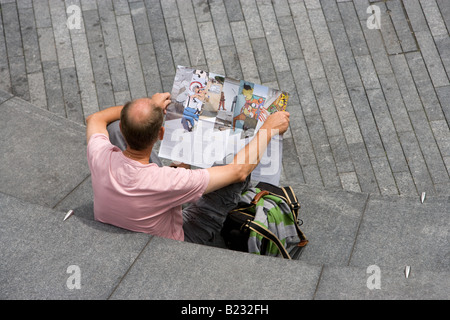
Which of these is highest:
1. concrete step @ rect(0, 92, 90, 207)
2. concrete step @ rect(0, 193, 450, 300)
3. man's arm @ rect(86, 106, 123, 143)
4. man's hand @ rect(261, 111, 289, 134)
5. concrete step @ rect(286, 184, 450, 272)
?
man's arm @ rect(86, 106, 123, 143)

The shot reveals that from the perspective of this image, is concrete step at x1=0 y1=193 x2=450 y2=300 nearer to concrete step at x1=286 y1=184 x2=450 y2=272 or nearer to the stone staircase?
the stone staircase

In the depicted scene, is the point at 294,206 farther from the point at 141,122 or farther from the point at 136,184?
the point at 141,122

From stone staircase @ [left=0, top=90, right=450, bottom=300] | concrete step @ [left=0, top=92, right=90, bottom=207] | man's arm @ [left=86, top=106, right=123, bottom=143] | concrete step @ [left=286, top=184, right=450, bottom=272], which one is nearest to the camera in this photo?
stone staircase @ [left=0, top=90, right=450, bottom=300]

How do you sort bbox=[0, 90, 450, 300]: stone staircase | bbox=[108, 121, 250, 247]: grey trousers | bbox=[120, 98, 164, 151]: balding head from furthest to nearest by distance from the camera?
bbox=[108, 121, 250, 247]: grey trousers
bbox=[0, 90, 450, 300]: stone staircase
bbox=[120, 98, 164, 151]: balding head

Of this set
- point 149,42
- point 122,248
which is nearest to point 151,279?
point 122,248

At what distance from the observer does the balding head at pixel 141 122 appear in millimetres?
3191

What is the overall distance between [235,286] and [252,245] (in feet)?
1.25

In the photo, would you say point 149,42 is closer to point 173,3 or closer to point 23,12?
point 173,3

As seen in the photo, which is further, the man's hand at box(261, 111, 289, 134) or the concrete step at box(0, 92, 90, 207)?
the concrete step at box(0, 92, 90, 207)

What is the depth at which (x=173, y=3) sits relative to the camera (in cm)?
643

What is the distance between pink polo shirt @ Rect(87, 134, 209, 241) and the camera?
3.32m

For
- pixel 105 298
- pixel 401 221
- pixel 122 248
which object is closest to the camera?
pixel 105 298

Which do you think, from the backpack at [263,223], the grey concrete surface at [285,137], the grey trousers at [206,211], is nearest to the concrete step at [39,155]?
the grey concrete surface at [285,137]

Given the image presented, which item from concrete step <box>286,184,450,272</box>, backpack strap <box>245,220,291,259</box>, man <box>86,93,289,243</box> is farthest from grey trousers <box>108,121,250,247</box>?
concrete step <box>286,184,450,272</box>
